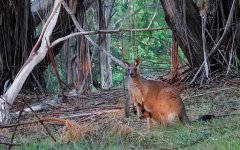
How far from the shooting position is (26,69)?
24.9 ft

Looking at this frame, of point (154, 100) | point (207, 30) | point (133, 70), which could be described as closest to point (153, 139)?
point (154, 100)

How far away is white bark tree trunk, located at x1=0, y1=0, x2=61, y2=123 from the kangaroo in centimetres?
136

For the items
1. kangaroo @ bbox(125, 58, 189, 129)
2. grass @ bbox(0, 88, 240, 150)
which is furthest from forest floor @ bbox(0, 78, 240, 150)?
kangaroo @ bbox(125, 58, 189, 129)

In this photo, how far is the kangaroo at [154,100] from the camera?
6590mm

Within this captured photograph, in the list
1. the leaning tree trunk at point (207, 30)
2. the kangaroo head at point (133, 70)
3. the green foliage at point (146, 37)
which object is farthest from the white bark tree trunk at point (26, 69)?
the green foliage at point (146, 37)

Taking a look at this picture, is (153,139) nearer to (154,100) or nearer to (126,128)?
(126,128)

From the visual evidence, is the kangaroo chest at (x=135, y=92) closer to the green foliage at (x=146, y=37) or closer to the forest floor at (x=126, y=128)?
the forest floor at (x=126, y=128)

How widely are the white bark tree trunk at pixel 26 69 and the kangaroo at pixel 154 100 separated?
4.47 feet

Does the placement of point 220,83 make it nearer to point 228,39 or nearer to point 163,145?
point 228,39

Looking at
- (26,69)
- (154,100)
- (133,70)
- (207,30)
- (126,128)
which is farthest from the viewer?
(207,30)

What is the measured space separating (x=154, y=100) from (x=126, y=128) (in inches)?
53.6

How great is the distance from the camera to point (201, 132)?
→ 570cm

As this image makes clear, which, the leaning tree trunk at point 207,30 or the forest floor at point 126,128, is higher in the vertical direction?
the leaning tree trunk at point 207,30

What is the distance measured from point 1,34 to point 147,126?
4162 millimetres
